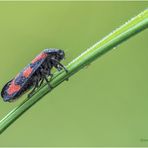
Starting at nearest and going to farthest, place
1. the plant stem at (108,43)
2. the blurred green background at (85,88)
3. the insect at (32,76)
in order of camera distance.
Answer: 1. the plant stem at (108,43)
2. the insect at (32,76)
3. the blurred green background at (85,88)

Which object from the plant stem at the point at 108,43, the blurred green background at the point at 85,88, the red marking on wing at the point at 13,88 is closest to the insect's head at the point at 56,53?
the red marking on wing at the point at 13,88

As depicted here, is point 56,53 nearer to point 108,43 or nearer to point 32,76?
point 32,76

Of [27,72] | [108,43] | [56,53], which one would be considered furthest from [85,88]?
[108,43]

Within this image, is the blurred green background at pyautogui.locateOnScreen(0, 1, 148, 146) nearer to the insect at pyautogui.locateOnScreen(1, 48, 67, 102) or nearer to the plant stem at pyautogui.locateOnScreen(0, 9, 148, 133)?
the insect at pyautogui.locateOnScreen(1, 48, 67, 102)

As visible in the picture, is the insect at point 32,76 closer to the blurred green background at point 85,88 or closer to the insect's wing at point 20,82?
the insect's wing at point 20,82

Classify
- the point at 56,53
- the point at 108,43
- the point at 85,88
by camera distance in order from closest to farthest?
the point at 108,43
the point at 56,53
the point at 85,88

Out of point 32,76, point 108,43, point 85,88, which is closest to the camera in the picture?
point 108,43
